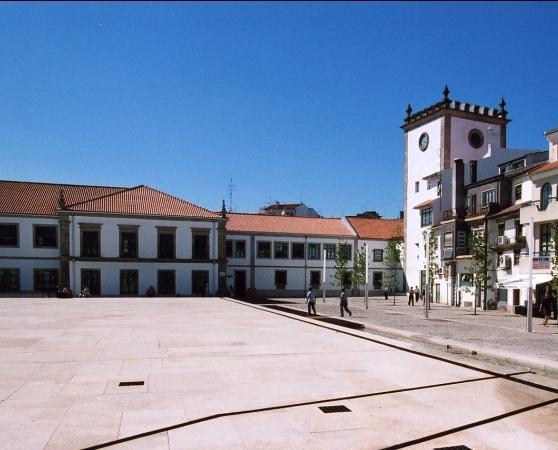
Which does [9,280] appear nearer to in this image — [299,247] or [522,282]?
[299,247]

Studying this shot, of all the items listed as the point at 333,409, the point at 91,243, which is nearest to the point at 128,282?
the point at 91,243

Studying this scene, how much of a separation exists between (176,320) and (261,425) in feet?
51.8

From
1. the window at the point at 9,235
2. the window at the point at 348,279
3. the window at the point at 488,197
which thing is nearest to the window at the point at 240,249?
the window at the point at 348,279

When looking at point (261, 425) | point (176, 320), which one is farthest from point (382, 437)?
point (176, 320)

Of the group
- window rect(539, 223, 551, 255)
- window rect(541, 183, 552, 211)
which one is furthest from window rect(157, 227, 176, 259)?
window rect(541, 183, 552, 211)

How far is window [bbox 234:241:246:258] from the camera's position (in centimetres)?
5244

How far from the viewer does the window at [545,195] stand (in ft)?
96.8

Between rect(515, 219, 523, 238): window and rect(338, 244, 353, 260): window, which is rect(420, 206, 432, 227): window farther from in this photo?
rect(515, 219, 523, 238): window

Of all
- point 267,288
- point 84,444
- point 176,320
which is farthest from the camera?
point 267,288

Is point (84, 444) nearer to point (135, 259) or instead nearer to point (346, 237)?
point (135, 259)

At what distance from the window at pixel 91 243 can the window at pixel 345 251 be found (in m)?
24.3

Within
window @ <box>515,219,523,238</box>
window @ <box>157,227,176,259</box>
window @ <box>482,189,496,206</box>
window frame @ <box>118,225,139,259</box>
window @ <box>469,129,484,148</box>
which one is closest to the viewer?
window @ <box>515,219,523,238</box>

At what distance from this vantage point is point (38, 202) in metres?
45.5

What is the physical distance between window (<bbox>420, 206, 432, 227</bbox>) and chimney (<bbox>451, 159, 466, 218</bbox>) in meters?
5.18
